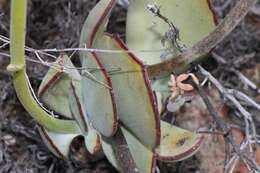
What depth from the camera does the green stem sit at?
815mm

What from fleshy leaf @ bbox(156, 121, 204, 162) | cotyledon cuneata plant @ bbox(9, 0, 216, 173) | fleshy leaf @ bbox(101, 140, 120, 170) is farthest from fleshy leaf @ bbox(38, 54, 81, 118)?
fleshy leaf @ bbox(156, 121, 204, 162)

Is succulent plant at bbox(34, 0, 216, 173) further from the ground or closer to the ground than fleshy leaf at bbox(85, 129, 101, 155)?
further from the ground

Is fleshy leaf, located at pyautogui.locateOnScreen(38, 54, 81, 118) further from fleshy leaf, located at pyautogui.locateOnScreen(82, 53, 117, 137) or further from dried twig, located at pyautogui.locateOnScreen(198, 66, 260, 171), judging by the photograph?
dried twig, located at pyautogui.locateOnScreen(198, 66, 260, 171)

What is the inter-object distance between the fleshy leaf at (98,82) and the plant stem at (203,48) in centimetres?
15

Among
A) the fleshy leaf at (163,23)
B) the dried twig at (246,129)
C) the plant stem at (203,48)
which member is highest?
the fleshy leaf at (163,23)

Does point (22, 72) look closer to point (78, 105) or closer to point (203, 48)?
point (78, 105)

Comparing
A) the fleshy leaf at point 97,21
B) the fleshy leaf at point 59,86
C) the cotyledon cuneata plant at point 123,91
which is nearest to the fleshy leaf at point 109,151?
the cotyledon cuneata plant at point 123,91

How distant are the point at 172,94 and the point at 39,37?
514 mm

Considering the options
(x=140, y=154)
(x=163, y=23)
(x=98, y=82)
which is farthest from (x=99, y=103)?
(x=163, y=23)

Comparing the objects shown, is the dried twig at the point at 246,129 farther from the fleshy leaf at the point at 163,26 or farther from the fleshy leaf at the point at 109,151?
the fleshy leaf at the point at 109,151

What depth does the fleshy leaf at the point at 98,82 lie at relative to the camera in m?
0.95

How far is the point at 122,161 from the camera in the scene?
1.07 metres

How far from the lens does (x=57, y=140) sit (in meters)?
1.10

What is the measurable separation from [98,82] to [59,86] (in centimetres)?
16
